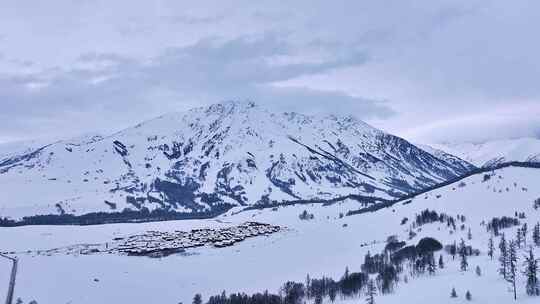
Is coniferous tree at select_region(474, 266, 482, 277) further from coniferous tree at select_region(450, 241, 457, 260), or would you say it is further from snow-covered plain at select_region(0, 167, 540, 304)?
coniferous tree at select_region(450, 241, 457, 260)

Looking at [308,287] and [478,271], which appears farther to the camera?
[308,287]

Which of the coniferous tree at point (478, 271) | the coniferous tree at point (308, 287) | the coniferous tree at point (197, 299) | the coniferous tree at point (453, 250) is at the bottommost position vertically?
the coniferous tree at point (197, 299)

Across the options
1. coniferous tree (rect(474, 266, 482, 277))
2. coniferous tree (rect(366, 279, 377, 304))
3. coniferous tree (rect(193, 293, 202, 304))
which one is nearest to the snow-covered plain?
coniferous tree (rect(474, 266, 482, 277))

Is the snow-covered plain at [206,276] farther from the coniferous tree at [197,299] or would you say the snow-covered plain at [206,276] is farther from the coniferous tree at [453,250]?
the coniferous tree at [453,250]

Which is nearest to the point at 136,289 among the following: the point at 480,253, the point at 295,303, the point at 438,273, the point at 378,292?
the point at 295,303

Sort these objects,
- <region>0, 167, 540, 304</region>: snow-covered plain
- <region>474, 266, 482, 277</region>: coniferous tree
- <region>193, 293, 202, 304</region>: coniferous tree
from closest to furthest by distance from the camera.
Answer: <region>0, 167, 540, 304</region>: snow-covered plain → <region>474, 266, 482, 277</region>: coniferous tree → <region>193, 293, 202, 304</region>: coniferous tree

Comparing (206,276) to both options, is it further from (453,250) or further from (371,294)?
(371,294)

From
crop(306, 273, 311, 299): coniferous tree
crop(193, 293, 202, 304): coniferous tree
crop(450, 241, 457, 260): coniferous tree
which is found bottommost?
crop(193, 293, 202, 304): coniferous tree

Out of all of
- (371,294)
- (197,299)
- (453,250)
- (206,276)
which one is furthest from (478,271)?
(206,276)

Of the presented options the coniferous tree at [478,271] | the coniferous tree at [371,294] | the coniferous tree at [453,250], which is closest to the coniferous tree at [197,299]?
the coniferous tree at [371,294]

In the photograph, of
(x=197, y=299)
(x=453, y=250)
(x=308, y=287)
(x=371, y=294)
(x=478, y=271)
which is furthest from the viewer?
(x=453, y=250)

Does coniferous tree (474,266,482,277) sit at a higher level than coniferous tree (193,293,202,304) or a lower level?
higher
